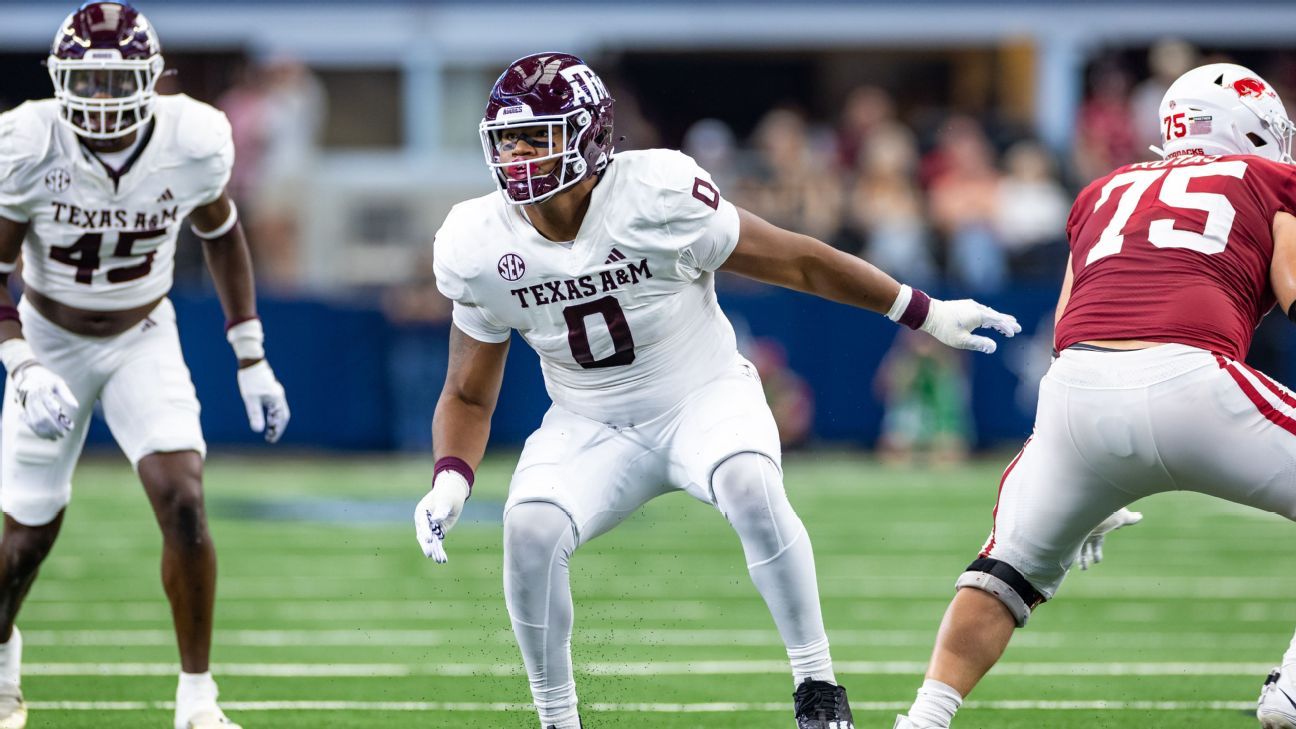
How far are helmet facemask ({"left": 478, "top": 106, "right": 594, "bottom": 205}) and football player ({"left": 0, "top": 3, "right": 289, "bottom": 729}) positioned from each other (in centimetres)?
122

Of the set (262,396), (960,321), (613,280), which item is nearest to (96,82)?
(262,396)

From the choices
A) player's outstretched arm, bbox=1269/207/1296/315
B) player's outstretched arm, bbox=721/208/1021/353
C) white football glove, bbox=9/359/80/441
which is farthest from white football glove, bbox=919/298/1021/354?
white football glove, bbox=9/359/80/441

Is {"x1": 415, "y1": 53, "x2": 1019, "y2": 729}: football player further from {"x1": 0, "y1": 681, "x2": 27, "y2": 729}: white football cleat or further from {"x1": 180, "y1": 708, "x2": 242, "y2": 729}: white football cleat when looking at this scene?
{"x1": 0, "y1": 681, "x2": 27, "y2": 729}: white football cleat

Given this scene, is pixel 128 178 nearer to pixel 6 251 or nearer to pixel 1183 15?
pixel 6 251

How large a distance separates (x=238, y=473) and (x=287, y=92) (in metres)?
3.74

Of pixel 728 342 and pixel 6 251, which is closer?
pixel 728 342

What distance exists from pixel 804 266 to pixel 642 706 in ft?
5.24

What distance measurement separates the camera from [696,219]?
432 centimetres

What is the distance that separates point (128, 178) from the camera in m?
5.04

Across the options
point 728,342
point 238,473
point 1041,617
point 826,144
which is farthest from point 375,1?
point 728,342

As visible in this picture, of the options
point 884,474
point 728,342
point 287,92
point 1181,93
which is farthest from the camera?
point 287,92

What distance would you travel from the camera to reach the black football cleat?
4211 mm

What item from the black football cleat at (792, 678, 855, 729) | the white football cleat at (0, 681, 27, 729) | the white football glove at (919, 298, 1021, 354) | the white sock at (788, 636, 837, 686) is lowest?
the white football cleat at (0, 681, 27, 729)

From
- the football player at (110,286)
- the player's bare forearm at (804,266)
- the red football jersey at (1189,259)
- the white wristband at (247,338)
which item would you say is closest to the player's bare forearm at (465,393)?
the player's bare forearm at (804,266)
